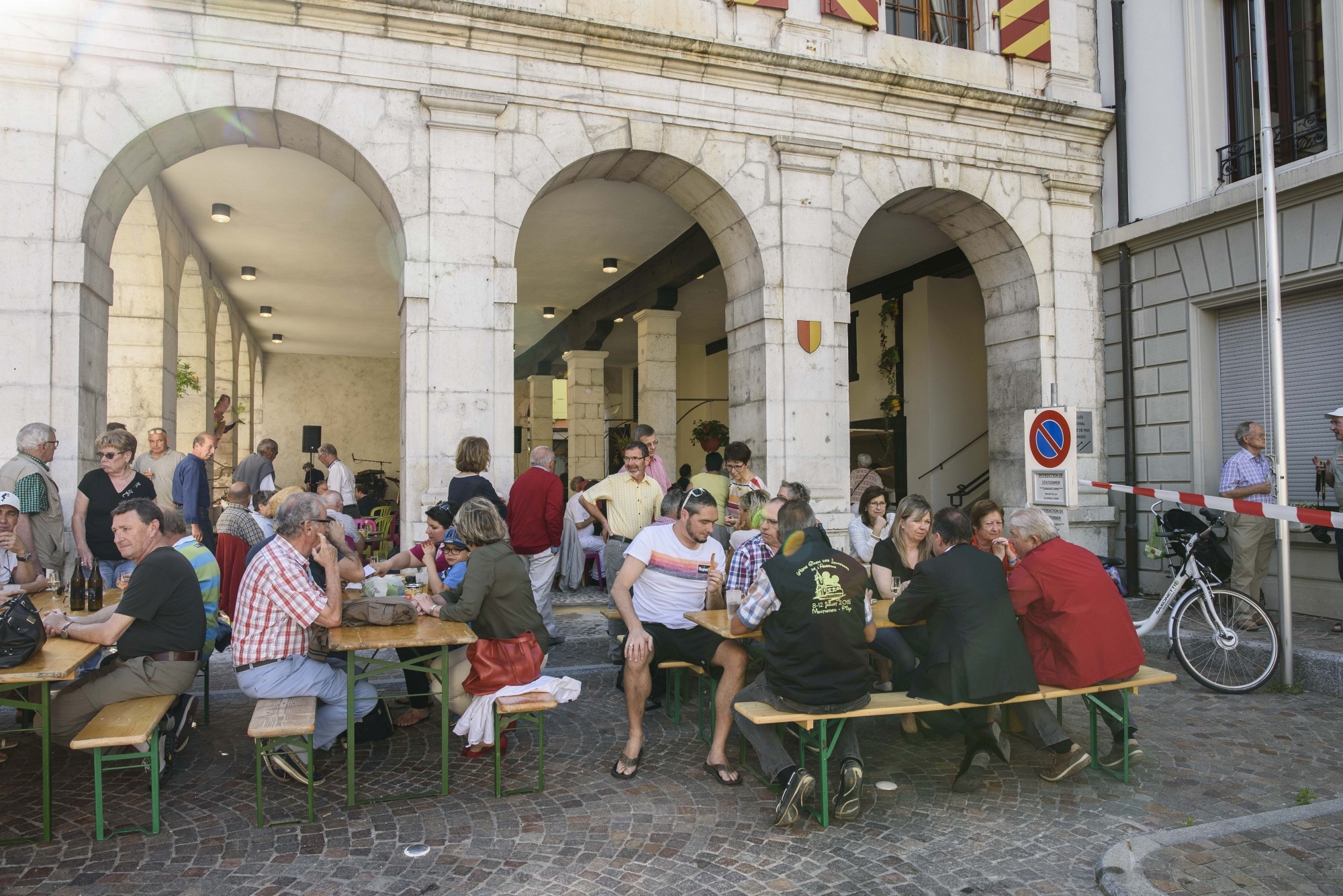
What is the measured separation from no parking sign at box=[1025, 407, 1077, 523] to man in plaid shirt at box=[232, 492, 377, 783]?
5052 mm

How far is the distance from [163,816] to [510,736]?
5.64ft

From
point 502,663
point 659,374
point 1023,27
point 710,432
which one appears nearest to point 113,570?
point 502,663

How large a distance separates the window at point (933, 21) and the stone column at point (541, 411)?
12.1m

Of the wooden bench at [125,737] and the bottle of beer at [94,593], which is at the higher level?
the bottle of beer at [94,593]

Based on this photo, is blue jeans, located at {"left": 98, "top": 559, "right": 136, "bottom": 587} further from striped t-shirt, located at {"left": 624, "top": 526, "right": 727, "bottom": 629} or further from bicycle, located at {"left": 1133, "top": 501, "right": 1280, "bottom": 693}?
bicycle, located at {"left": 1133, "top": 501, "right": 1280, "bottom": 693}

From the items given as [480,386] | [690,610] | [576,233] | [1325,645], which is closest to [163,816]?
[690,610]

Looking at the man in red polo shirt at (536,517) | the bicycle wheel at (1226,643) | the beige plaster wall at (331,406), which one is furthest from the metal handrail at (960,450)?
the beige plaster wall at (331,406)

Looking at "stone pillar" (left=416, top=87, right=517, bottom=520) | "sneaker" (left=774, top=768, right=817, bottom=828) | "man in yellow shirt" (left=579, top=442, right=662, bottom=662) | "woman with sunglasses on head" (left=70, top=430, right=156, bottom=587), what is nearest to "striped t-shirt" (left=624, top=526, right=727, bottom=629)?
"sneaker" (left=774, top=768, right=817, bottom=828)

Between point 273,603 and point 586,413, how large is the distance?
1183cm

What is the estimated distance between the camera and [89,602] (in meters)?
4.96

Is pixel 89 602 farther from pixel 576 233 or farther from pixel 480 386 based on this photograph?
pixel 576 233

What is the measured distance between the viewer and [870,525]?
6613mm

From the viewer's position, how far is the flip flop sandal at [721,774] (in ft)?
13.9

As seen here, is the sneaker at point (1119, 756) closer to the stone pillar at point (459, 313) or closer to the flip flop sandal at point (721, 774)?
the flip flop sandal at point (721, 774)
